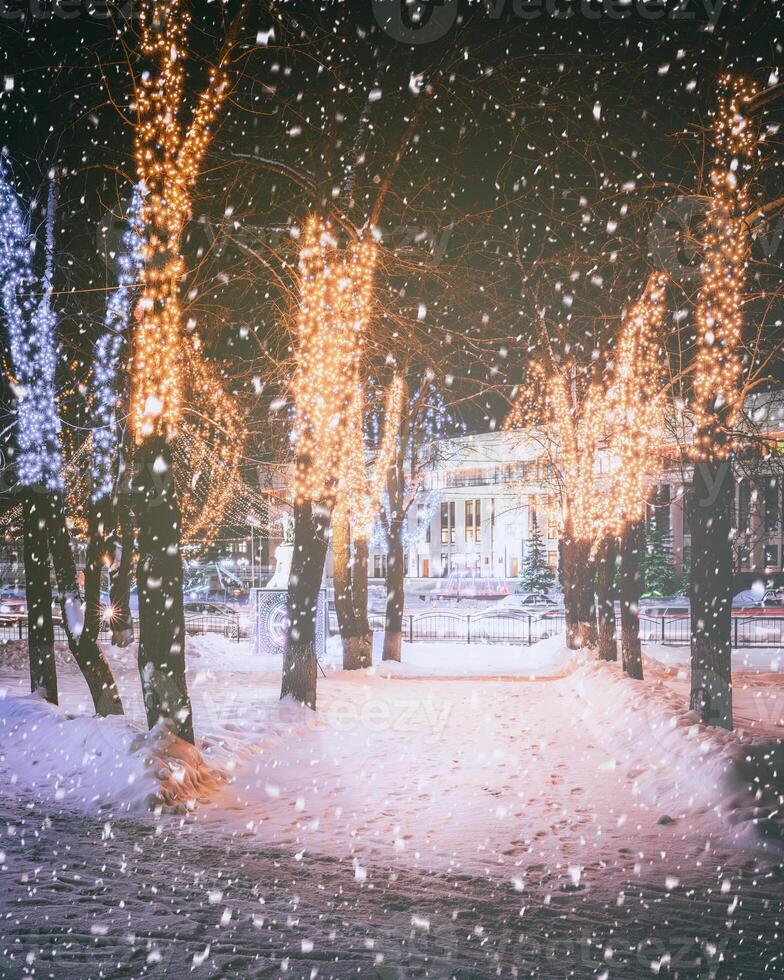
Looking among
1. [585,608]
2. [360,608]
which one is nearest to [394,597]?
[360,608]

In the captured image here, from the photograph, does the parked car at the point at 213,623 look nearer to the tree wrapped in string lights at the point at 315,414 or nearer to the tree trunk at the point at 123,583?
the tree trunk at the point at 123,583

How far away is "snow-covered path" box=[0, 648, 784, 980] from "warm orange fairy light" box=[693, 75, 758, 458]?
415cm

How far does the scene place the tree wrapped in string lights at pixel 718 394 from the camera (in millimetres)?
10453

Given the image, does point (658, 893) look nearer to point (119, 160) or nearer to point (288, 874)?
point (288, 874)

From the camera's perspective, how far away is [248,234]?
1417 cm

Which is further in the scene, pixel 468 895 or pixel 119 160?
pixel 119 160

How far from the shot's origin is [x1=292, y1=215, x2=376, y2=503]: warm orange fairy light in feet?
42.6

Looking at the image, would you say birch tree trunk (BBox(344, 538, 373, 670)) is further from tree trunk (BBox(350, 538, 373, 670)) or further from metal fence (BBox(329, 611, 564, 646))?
metal fence (BBox(329, 611, 564, 646))

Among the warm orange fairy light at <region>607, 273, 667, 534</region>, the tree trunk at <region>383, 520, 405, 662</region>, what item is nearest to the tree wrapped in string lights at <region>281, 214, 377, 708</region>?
the warm orange fairy light at <region>607, 273, 667, 534</region>

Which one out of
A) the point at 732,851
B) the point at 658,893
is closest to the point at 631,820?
the point at 732,851

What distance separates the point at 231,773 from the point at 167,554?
8.35 ft

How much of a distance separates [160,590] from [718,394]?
7.11 meters

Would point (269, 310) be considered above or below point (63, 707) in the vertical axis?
above

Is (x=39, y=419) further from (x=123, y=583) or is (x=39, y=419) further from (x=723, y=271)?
(x=123, y=583)
